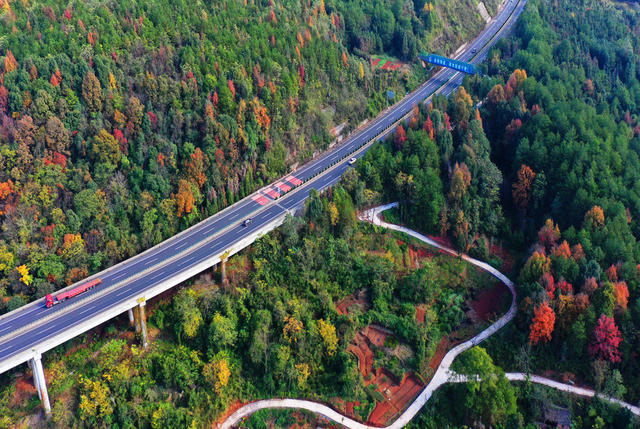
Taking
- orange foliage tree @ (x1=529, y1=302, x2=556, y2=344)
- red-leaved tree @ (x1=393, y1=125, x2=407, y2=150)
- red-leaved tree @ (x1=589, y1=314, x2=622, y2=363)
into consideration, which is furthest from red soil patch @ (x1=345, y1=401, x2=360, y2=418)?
red-leaved tree @ (x1=393, y1=125, x2=407, y2=150)

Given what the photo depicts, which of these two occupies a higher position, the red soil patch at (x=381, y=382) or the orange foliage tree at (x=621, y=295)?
the orange foliage tree at (x=621, y=295)

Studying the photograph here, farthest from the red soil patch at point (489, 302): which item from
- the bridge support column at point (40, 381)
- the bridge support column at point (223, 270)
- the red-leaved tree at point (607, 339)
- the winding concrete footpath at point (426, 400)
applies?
the bridge support column at point (40, 381)

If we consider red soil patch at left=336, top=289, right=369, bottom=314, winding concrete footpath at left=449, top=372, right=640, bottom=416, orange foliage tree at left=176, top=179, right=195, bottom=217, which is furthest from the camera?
orange foliage tree at left=176, top=179, right=195, bottom=217

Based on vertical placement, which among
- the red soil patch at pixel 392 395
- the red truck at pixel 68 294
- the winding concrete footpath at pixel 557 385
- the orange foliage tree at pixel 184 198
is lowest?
the red soil patch at pixel 392 395

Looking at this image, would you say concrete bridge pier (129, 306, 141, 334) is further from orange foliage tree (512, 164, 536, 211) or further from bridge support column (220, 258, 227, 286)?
orange foliage tree (512, 164, 536, 211)

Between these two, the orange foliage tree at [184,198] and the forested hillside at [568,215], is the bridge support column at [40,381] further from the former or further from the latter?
the forested hillside at [568,215]

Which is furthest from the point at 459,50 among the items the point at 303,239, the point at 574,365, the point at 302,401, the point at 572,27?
the point at 302,401

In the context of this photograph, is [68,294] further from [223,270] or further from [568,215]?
[568,215]
